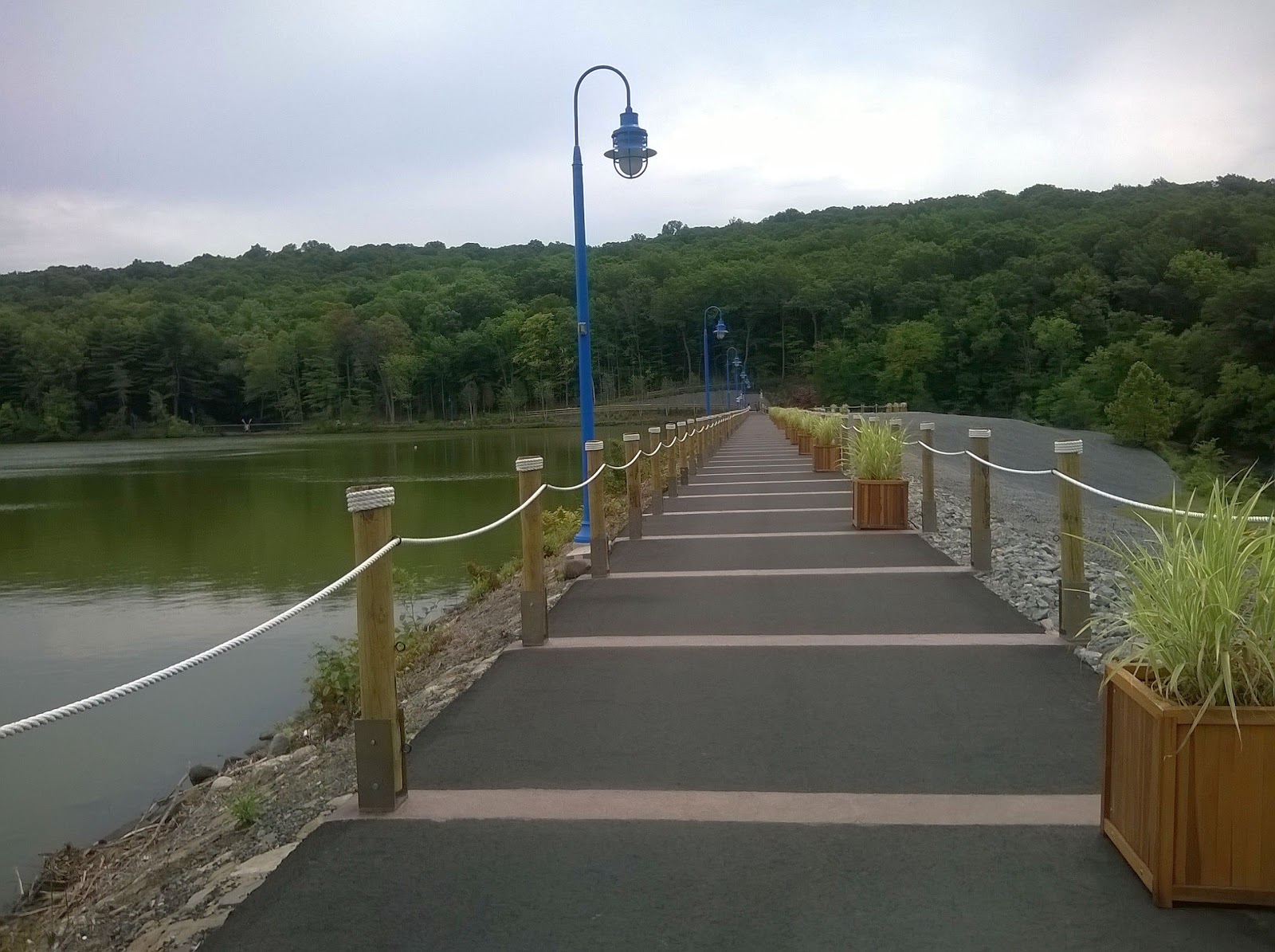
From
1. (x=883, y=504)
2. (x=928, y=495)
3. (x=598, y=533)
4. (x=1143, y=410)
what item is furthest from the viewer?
(x=1143, y=410)

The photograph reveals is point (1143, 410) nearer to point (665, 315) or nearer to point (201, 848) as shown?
point (201, 848)

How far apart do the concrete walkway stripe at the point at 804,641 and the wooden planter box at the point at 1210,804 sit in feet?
11.3

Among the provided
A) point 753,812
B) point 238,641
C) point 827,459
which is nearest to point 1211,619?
point 753,812

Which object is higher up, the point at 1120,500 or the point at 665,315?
the point at 665,315

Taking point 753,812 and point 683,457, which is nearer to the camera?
point 753,812

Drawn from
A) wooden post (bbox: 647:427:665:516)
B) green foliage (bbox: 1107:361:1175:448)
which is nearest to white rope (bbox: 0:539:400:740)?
wooden post (bbox: 647:427:665:516)

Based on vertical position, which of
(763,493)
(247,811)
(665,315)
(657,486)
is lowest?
(763,493)

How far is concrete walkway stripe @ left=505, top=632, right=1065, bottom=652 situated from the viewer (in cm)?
672

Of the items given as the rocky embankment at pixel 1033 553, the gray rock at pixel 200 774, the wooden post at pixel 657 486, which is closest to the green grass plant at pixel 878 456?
the rocky embankment at pixel 1033 553

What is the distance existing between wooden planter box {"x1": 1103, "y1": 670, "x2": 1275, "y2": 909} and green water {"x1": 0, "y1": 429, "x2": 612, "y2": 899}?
7339 mm

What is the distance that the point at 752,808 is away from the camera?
414cm

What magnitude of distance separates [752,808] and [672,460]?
15.0 metres

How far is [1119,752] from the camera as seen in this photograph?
3512 millimetres

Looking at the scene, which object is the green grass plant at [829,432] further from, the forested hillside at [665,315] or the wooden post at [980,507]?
the forested hillside at [665,315]
